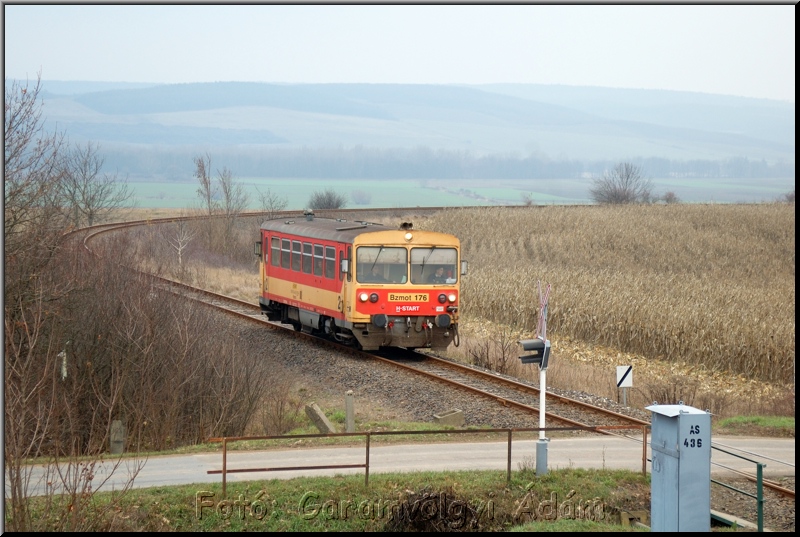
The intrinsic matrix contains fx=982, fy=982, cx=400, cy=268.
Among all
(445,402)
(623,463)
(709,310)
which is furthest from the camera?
(709,310)

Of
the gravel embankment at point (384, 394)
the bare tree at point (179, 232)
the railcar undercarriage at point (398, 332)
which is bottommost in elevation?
the gravel embankment at point (384, 394)

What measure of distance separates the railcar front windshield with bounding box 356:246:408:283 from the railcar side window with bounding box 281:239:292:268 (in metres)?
4.38

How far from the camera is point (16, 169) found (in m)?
18.8

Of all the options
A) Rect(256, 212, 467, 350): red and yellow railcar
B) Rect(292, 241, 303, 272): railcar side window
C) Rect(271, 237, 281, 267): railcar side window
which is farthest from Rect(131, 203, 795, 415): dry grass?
Rect(271, 237, 281, 267): railcar side window

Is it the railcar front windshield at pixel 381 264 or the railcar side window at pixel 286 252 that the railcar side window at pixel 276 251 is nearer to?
the railcar side window at pixel 286 252

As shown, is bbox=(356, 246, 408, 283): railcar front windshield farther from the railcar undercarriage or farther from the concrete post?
the concrete post

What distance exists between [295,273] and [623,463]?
13840mm

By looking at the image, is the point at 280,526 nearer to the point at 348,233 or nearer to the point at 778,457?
the point at 778,457

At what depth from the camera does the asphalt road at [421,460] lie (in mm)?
13719

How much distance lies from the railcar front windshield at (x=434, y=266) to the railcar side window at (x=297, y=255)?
4079mm

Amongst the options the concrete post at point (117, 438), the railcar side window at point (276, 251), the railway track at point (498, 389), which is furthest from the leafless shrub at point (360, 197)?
the concrete post at point (117, 438)

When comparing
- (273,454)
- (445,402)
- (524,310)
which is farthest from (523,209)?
(273,454)

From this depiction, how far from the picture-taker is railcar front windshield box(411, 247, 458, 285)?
2341 centimetres

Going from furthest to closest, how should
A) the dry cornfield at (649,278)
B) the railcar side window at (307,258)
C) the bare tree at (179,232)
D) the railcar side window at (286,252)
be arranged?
the bare tree at (179,232) < the dry cornfield at (649,278) < the railcar side window at (286,252) < the railcar side window at (307,258)
